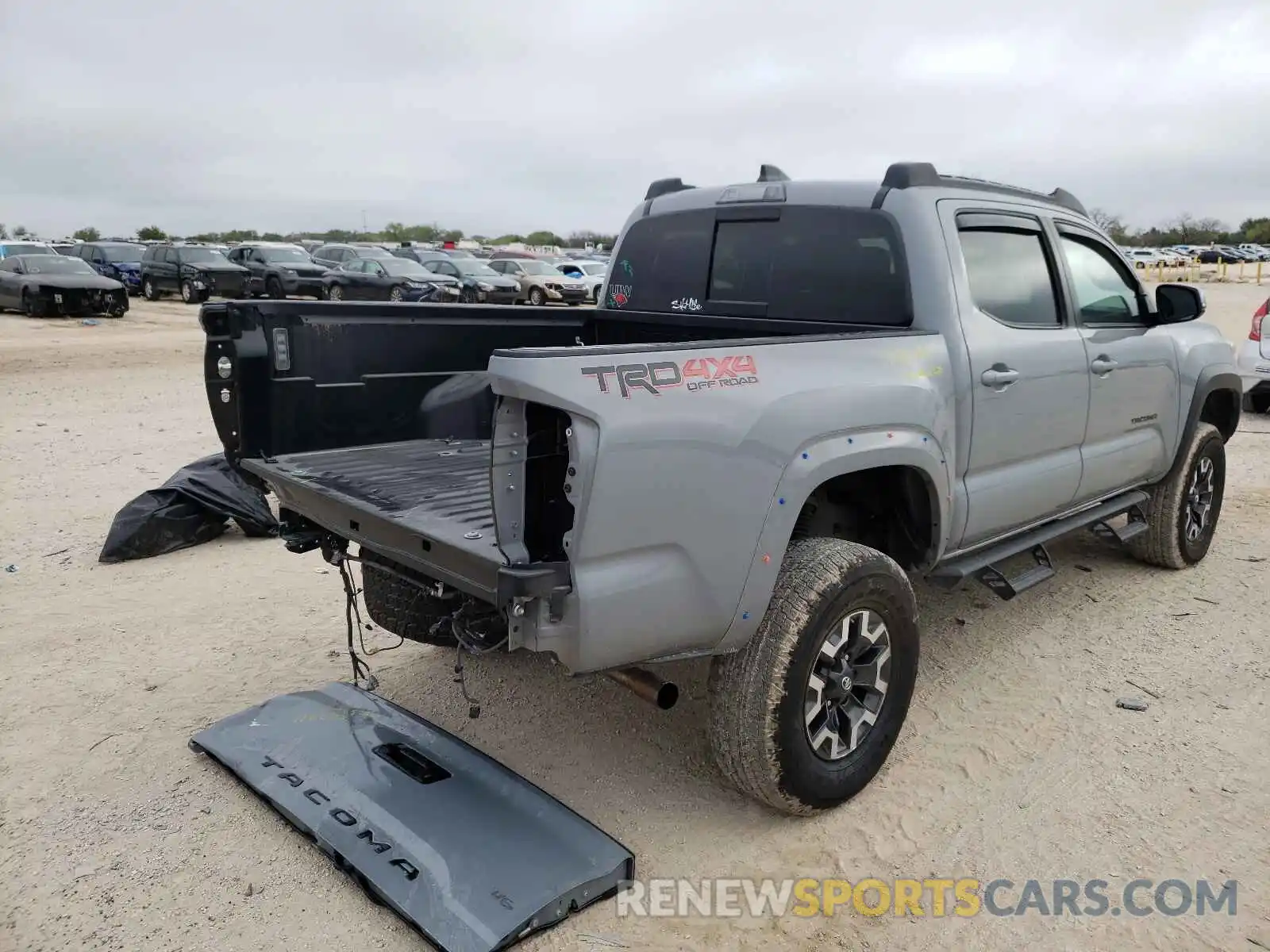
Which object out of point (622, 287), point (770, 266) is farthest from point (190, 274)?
point (770, 266)

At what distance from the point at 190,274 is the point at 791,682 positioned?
26.8 m

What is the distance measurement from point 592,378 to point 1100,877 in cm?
222

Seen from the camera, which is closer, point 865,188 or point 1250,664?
point 865,188

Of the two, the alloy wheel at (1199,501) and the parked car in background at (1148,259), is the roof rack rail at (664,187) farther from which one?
the parked car in background at (1148,259)

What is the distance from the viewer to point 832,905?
9.39ft

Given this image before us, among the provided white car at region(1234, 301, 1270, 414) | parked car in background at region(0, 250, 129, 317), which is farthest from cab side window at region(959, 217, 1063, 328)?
parked car in background at region(0, 250, 129, 317)

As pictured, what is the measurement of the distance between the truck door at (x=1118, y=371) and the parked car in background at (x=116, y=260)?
29543mm

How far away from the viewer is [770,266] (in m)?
4.16

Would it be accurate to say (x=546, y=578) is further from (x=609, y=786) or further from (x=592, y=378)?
(x=609, y=786)

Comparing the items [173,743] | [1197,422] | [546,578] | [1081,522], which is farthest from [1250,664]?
[173,743]

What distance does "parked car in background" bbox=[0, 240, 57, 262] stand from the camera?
76.0 ft

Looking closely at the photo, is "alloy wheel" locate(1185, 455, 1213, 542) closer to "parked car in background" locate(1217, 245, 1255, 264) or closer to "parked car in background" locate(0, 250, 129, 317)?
"parked car in background" locate(0, 250, 129, 317)

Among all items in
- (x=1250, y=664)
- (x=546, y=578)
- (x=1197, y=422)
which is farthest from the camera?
(x=1197, y=422)

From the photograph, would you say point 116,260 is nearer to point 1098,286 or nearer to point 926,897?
point 1098,286
